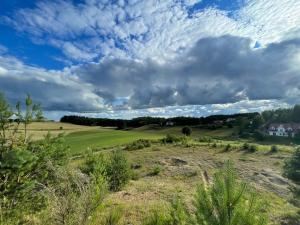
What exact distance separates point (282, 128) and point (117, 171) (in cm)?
9156

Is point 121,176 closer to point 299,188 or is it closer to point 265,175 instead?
point 299,188

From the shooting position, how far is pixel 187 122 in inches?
4471

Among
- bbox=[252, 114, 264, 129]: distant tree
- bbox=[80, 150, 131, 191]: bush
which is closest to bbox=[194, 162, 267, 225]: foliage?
bbox=[80, 150, 131, 191]: bush

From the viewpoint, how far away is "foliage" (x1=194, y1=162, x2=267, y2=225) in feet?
12.0

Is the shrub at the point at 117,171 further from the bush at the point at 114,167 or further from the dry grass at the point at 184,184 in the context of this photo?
the dry grass at the point at 184,184

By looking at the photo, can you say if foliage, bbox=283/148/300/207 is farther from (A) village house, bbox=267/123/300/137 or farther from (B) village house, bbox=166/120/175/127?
(B) village house, bbox=166/120/175/127

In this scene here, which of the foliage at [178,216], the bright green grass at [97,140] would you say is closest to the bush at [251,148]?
the bright green grass at [97,140]

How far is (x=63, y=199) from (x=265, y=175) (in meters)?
23.1

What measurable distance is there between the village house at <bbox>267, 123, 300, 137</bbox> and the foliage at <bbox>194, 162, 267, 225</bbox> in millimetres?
96849

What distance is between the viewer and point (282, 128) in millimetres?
97438

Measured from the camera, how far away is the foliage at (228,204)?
12.0 ft

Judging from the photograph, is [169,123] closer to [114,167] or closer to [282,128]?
[282,128]

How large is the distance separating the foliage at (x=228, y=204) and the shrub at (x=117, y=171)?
1552 cm

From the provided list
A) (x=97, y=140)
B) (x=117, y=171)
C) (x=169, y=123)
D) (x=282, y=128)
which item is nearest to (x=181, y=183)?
(x=117, y=171)
